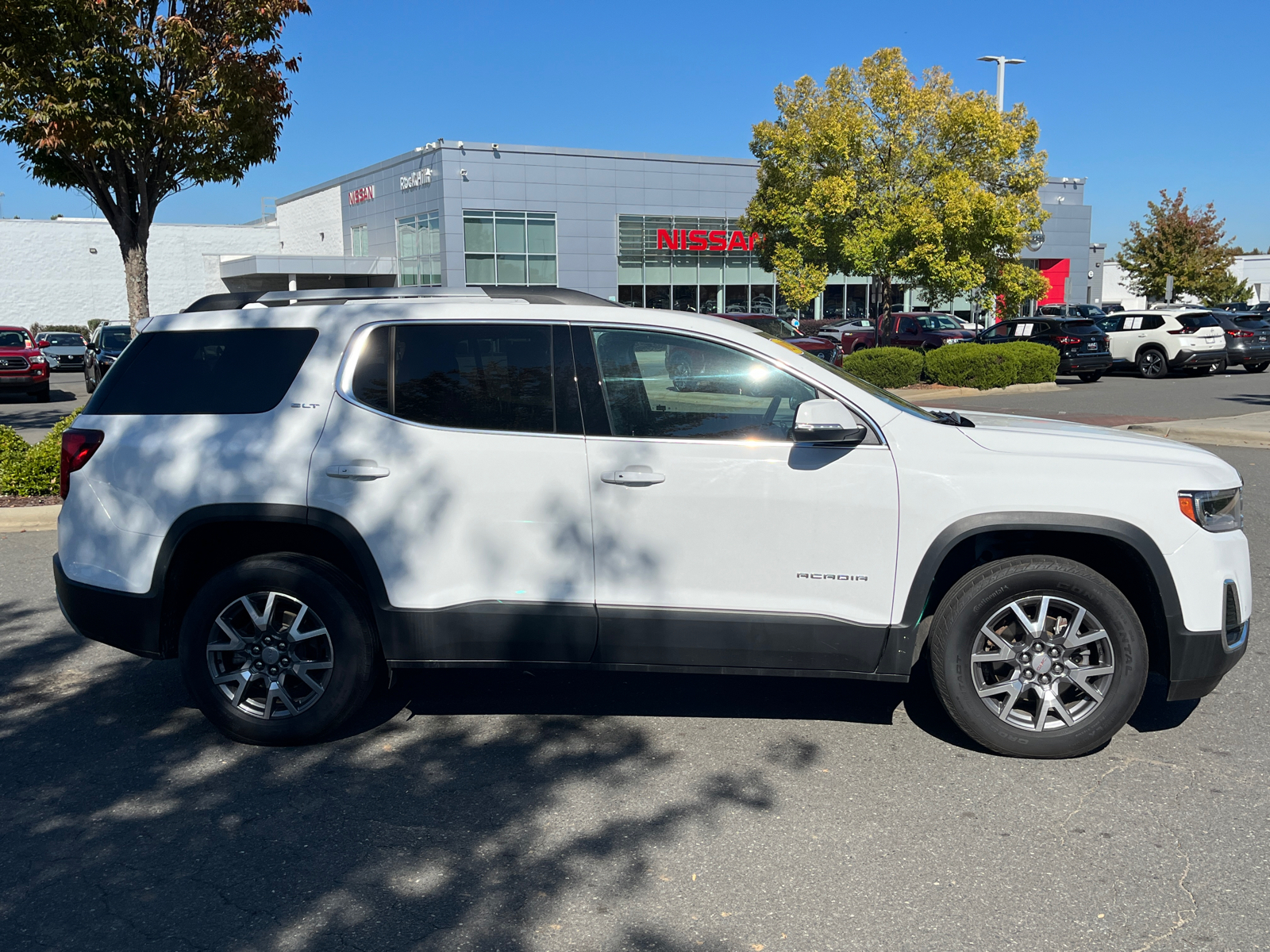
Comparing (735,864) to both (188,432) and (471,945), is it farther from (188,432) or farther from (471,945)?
(188,432)

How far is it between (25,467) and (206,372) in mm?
6323

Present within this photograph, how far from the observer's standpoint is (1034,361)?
23.5 m

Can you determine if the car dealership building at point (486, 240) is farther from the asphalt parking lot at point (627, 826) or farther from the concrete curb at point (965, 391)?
the asphalt parking lot at point (627, 826)

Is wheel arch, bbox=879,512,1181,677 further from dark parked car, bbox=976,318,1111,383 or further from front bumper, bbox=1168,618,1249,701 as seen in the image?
dark parked car, bbox=976,318,1111,383

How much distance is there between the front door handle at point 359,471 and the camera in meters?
4.30

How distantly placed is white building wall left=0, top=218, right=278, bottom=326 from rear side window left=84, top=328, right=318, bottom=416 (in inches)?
2092

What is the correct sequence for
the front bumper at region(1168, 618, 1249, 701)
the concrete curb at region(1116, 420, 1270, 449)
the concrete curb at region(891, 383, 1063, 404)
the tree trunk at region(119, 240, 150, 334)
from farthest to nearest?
1. the concrete curb at region(891, 383, 1063, 404)
2. the concrete curb at region(1116, 420, 1270, 449)
3. the tree trunk at region(119, 240, 150, 334)
4. the front bumper at region(1168, 618, 1249, 701)

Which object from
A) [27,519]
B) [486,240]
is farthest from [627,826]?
[486,240]

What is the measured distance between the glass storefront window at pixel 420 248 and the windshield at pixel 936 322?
67.7 feet

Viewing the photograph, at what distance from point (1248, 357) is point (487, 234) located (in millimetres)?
29545

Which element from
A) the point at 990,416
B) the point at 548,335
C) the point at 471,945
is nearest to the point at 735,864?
the point at 471,945

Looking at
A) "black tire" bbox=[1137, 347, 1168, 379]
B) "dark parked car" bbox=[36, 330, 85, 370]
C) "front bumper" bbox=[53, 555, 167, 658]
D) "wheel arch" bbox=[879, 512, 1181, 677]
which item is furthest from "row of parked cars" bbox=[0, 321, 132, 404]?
"black tire" bbox=[1137, 347, 1168, 379]

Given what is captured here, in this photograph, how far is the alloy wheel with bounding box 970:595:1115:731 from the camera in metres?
4.16

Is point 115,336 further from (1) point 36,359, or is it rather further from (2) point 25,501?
(2) point 25,501
